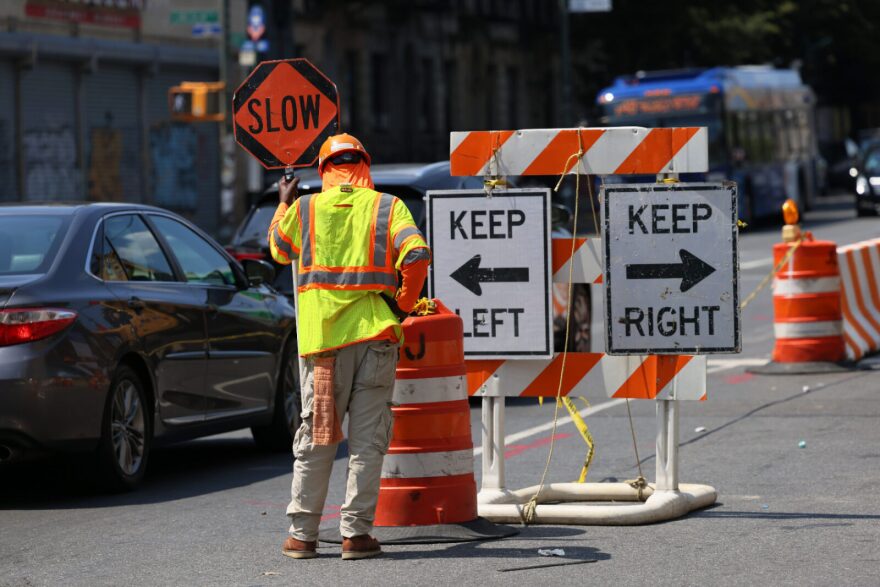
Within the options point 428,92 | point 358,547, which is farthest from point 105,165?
point 358,547

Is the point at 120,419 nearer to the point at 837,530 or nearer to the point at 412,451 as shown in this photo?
the point at 412,451

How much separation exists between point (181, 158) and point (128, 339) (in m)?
31.0

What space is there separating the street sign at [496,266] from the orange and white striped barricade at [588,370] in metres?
0.11

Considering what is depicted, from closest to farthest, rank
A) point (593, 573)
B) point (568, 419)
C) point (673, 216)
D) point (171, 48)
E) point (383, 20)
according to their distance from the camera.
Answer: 1. point (593, 573)
2. point (673, 216)
3. point (568, 419)
4. point (171, 48)
5. point (383, 20)

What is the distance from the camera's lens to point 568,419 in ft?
42.1

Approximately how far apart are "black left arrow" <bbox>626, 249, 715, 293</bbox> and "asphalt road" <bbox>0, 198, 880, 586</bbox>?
1.11 meters

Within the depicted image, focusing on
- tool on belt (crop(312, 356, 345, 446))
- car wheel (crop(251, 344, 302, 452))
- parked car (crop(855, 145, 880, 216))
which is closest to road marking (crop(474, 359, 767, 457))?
car wheel (crop(251, 344, 302, 452))

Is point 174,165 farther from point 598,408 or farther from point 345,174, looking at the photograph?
point 345,174

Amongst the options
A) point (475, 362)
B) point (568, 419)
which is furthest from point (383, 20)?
point (475, 362)

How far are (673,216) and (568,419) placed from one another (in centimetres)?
442

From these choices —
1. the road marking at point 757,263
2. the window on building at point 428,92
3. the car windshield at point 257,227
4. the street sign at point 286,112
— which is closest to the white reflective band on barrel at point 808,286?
the car windshield at point 257,227

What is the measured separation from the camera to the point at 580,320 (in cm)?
1577

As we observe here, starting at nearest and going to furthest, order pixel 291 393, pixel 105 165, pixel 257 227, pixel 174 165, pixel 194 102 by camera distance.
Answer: pixel 291 393
pixel 257 227
pixel 194 102
pixel 105 165
pixel 174 165

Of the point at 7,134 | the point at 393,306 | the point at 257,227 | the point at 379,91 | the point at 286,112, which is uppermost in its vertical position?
the point at 379,91
